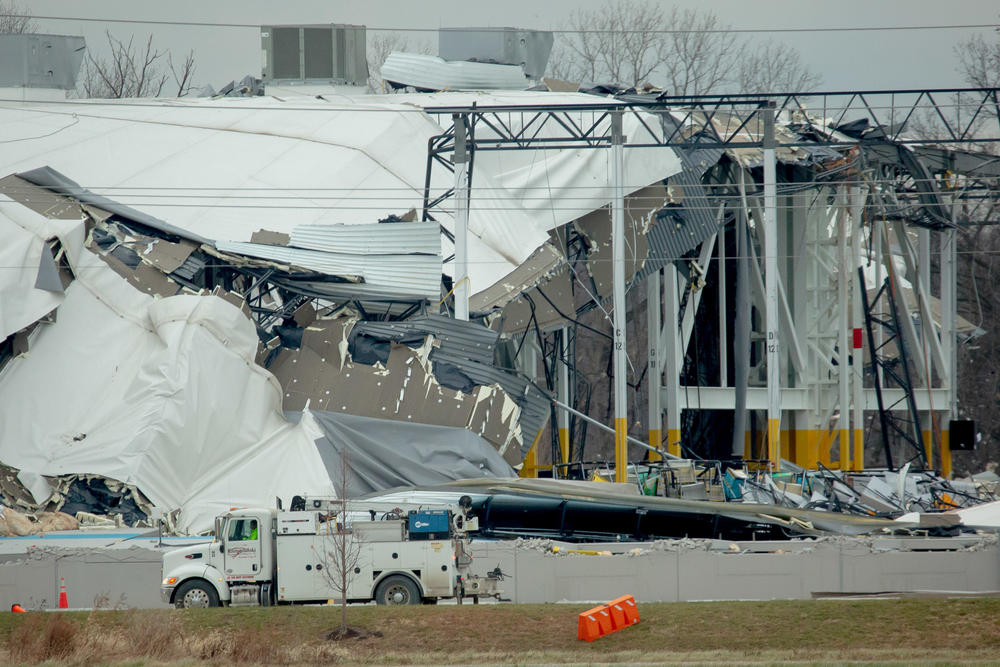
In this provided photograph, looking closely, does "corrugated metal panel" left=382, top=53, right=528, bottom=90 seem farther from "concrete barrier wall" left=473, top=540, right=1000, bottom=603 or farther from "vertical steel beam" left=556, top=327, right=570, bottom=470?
"concrete barrier wall" left=473, top=540, right=1000, bottom=603

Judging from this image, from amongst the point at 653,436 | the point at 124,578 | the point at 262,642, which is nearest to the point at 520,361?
the point at 653,436

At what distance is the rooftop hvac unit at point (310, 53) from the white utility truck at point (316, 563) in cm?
3012

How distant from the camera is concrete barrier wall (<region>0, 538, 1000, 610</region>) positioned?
2200cm

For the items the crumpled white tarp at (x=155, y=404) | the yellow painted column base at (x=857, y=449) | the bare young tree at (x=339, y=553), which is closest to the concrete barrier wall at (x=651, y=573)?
the bare young tree at (x=339, y=553)

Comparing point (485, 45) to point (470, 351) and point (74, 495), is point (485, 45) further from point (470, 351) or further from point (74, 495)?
point (74, 495)

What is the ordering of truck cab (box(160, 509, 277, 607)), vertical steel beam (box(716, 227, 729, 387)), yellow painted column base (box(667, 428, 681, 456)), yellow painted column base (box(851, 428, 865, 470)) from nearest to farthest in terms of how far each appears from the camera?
truck cab (box(160, 509, 277, 607)), yellow painted column base (box(851, 428, 865, 470)), yellow painted column base (box(667, 428, 681, 456)), vertical steel beam (box(716, 227, 729, 387))

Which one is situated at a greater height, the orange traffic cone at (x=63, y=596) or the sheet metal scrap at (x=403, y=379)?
the sheet metal scrap at (x=403, y=379)

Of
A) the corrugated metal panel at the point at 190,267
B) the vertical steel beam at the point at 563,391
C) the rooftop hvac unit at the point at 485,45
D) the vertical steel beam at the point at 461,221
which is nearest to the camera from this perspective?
the corrugated metal panel at the point at 190,267

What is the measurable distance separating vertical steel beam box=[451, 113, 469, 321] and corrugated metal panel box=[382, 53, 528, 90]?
46.3 ft

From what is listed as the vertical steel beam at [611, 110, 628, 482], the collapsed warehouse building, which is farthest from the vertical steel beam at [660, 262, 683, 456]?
the vertical steel beam at [611, 110, 628, 482]

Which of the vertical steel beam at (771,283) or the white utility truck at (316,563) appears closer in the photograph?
the white utility truck at (316,563)

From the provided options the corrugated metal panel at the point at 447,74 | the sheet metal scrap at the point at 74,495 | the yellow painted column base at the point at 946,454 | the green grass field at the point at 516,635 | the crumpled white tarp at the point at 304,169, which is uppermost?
the corrugated metal panel at the point at 447,74

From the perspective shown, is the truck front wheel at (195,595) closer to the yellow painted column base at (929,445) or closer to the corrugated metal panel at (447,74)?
the corrugated metal panel at (447,74)

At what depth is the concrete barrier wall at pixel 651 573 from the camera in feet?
72.2
